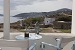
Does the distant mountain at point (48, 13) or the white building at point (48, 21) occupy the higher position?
the distant mountain at point (48, 13)

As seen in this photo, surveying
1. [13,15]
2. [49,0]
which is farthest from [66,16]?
[13,15]

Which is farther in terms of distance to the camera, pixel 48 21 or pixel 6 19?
pixel 48 21

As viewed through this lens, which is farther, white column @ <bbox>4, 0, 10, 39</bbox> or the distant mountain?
the distant mountain

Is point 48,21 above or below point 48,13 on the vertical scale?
below

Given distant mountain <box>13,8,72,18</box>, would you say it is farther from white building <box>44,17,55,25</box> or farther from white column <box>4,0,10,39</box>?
white column <box>4,0,10,39</box>

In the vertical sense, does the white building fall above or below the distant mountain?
below

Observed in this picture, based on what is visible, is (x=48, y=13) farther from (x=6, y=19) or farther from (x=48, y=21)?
(x=6, y=19)

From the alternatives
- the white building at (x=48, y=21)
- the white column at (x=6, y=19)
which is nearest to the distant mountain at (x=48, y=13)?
the white building at (x=48, y=21)

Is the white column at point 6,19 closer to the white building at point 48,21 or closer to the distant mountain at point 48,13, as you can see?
the distant mountain at point 48,13

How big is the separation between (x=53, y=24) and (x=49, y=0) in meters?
0.62

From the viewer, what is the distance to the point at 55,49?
350 cm

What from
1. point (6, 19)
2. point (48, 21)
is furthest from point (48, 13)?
point (6, 19)

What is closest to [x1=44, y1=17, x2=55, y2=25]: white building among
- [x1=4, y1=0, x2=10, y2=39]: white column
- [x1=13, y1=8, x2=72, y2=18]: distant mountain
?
[x1=13, y1=8, x2=72, y2=18]: distant mountain

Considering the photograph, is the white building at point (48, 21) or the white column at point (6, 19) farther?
the white building at point (48, 21)
